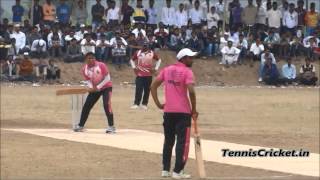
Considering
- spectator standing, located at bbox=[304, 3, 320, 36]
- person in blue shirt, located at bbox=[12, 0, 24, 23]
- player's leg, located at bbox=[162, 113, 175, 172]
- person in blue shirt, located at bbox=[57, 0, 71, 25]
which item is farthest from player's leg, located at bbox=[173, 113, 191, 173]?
spectator standing, located at bbox=[304, 3, 320, 36]

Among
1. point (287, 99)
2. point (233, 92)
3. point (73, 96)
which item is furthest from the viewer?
point (233, 92)

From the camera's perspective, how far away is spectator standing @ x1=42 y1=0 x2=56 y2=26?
36.7m

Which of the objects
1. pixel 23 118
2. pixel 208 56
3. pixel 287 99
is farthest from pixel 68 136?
pixel 208 56

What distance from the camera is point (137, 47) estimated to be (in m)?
35.7

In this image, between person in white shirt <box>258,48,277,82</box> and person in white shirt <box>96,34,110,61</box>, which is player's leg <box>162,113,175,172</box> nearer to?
person in white shirt <box>96,34,110,61</box>

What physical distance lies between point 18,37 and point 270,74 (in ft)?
33.5

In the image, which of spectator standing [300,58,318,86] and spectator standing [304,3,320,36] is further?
spectator standing [304,3,320,36]

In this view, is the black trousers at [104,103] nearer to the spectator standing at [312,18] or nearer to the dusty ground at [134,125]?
the dusty ground at [134,125]

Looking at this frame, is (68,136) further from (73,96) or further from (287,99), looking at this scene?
(287,99)

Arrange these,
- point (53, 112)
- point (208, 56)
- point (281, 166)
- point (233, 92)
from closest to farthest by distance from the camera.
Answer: point (281, 166) < point (53, 112) < point (233, 92) < point (208, 56)

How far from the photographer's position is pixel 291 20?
3909cm

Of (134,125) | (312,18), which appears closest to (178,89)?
(134,125)

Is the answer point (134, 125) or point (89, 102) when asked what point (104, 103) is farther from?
point (134, 125)

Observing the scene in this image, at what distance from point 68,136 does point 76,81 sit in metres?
16.8
